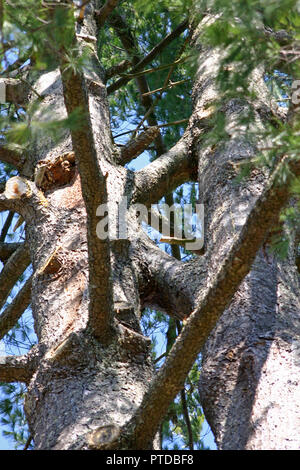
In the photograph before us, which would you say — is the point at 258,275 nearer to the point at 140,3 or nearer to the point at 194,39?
the point at 140,3

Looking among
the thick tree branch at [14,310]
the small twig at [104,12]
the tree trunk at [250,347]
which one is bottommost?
the tree trunk at [250,347]

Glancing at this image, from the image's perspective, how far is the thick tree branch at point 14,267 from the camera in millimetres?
2779

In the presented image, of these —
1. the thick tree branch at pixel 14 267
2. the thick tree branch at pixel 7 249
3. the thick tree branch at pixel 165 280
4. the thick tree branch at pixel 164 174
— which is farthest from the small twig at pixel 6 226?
the thick tree branch at pixel 165 280

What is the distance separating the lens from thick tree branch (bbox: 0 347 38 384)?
1.90 meters

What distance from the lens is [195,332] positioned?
1455 mm

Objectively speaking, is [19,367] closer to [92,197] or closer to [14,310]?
[92,197]

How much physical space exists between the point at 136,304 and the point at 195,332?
1.91ft

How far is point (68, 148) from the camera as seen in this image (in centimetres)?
245

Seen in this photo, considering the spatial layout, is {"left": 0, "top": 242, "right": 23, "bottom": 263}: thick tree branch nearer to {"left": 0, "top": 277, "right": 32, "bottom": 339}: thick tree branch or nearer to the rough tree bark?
{"left": 0, "top": 277, "right": 32, "bottom": 339}: thick tree branch

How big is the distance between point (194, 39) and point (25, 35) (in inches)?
65.1

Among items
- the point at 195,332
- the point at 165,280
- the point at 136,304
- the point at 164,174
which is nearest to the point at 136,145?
the point at 164,174

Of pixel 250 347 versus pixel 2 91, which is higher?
pixel 2 91

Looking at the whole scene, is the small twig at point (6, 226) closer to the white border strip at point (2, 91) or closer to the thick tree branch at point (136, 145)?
the white border strip at point (2, 91)

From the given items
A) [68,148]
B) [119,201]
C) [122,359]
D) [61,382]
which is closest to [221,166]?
[119,201]
